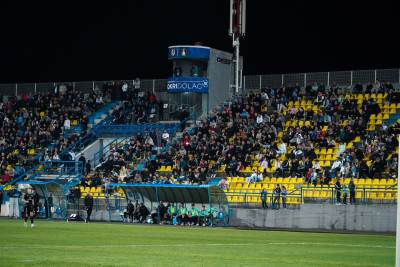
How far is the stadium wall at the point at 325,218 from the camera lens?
42156mm

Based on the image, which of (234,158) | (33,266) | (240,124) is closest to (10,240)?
(33,266)

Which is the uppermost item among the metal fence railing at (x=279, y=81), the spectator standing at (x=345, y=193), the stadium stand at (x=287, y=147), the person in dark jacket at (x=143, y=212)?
the metal fence railing at (x=279, y=81)

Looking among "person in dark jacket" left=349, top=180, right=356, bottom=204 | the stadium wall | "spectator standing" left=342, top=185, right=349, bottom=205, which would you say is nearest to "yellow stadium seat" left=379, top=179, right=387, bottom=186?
"person in dark jacket" left=349, top=180, right=356, bottom=204

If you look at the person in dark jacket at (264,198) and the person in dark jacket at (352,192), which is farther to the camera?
the person in dark jacket at (264,198)

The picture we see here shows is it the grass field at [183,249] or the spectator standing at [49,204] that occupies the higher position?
the grass field at [183,249]

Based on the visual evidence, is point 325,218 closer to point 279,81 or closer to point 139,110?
point 279,81

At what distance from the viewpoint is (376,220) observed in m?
42.4

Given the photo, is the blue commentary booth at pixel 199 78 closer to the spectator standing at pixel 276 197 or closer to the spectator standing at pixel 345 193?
the spectator standing at pixel 276 197

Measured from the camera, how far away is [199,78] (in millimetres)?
61656

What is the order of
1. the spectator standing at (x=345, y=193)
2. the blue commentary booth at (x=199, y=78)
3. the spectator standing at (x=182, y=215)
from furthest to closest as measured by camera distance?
1. the blue commentary booth at (x=199, y=78)
2. the spectator standing at (x=182, y=215)
3. the spectator standing at (x=345, y=193)

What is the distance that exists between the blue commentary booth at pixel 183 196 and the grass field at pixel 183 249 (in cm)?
958

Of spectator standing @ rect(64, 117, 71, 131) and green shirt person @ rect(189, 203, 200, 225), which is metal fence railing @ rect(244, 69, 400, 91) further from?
green shirt person @ rect(189, 203, 200, 225)

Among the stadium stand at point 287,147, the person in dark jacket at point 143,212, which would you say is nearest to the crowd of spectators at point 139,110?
the stadium stand at point 287,147

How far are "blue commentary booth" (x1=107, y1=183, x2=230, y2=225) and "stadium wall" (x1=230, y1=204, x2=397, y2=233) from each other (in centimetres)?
78
